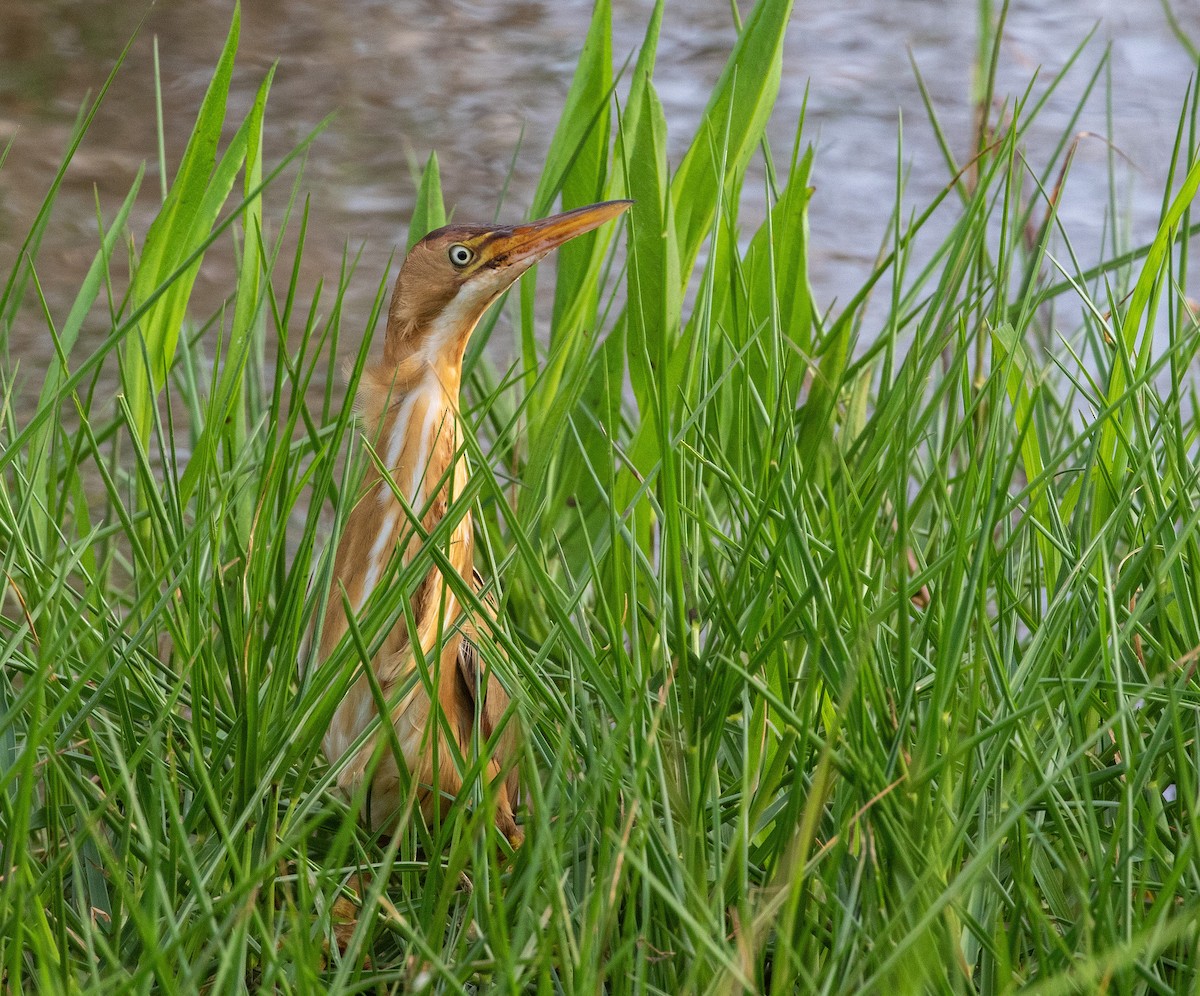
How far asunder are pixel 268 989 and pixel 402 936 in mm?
208

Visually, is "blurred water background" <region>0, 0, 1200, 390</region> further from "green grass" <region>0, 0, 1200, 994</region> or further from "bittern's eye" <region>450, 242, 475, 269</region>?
"green grass" <region>0, 0, 1200, 994</region>

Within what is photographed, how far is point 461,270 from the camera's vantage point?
128cm

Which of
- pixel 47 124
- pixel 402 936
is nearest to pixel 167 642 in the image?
pixel 402 936

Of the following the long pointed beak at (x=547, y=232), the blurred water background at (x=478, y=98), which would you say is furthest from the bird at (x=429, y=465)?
the blurred water background at (x=478, y=98)

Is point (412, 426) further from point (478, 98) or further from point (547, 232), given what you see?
point (478, 98)

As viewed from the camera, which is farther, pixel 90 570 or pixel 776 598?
pixel 90 570

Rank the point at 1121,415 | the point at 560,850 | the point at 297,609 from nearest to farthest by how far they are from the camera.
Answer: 1. the point at 560,850
2. the point at 297,609
3. the point at 1121,415

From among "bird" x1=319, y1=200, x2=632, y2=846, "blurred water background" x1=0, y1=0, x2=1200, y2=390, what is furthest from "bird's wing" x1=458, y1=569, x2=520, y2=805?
"blurred water background" x1=0, y1=0, x2=1200, y2=390

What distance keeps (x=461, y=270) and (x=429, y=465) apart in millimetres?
189

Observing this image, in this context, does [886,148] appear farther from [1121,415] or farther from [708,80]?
[1121,415]

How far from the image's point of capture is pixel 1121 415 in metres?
1.13

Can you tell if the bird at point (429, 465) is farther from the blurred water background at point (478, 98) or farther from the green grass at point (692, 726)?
the blurred water background at point (478, 98)

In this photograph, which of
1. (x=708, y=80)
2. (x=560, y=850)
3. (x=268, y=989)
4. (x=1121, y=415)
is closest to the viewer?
(x=268, y=989)

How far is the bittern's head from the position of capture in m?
1.27
